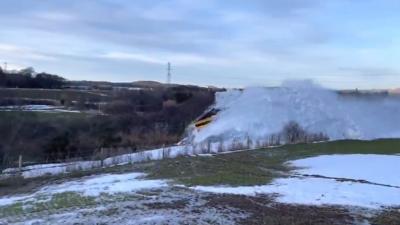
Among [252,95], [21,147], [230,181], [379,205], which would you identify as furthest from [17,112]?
[379,205]

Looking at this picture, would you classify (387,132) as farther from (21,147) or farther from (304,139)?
(21,147)

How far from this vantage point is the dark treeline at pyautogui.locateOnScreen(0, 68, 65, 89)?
Result: 108438mm

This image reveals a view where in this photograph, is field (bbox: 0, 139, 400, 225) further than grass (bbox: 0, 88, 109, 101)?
No

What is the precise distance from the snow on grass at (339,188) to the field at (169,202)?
669mm

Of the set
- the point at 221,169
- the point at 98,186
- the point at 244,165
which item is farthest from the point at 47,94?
the point at 98,186

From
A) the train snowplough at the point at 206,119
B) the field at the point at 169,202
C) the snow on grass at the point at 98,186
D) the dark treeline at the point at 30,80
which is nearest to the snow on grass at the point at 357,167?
the field at the point at 169,202

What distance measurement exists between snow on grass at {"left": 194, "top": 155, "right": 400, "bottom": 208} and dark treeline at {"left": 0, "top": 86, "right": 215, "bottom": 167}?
25201 mm

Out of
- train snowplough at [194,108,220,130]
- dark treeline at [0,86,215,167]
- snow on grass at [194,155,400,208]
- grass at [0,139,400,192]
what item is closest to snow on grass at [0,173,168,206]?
grass at [0,139,400,192]

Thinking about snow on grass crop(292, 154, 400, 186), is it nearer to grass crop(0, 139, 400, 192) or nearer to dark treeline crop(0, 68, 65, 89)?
grass crop(0, 139, 400, 192)

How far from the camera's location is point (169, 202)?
14289 millimetres

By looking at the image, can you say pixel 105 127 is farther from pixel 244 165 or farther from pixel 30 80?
pixel 30 80

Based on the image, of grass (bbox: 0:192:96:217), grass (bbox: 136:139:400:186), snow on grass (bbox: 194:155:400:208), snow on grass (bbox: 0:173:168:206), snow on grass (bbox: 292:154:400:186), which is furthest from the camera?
snow on grass (bbox: 292:154:400:186)

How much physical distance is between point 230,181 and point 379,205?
17.5ft

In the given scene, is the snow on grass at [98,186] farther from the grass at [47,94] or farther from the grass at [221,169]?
the grass at [47,94]
